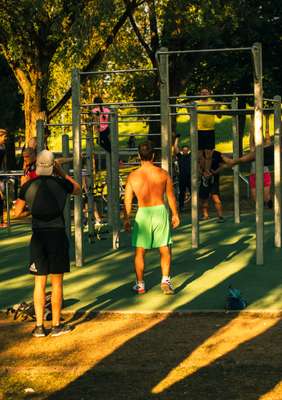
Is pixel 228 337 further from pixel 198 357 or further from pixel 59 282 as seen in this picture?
pixel 59 282

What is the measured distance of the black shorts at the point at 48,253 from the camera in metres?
9.70

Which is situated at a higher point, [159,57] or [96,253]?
[159,57]

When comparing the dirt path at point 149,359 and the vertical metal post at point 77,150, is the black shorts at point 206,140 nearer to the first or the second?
the vertical metal post at point 77,150

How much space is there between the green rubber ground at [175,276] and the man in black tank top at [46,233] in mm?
1256

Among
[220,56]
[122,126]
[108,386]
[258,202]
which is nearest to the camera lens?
[108,386]

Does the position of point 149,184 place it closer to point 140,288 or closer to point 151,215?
point 151,215

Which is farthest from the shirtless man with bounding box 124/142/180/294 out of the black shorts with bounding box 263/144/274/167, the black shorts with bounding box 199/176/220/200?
the black shorts with bounding box 199/176/220/200

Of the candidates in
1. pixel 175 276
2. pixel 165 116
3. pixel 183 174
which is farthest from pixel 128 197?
pixel 183 174

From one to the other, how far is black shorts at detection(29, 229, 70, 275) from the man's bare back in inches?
83.5

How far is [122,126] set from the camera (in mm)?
93688

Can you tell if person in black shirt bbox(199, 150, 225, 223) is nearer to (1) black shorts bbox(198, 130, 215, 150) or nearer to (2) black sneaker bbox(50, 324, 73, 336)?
(1) black shorts bbox(198, 130, 215, 150)

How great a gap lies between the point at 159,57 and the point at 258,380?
6653mm

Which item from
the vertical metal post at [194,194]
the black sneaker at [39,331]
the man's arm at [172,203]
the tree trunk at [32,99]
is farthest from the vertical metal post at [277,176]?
the tree trunk at [32,99]

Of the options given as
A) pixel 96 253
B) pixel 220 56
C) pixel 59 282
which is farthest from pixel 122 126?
pixel 59 282
